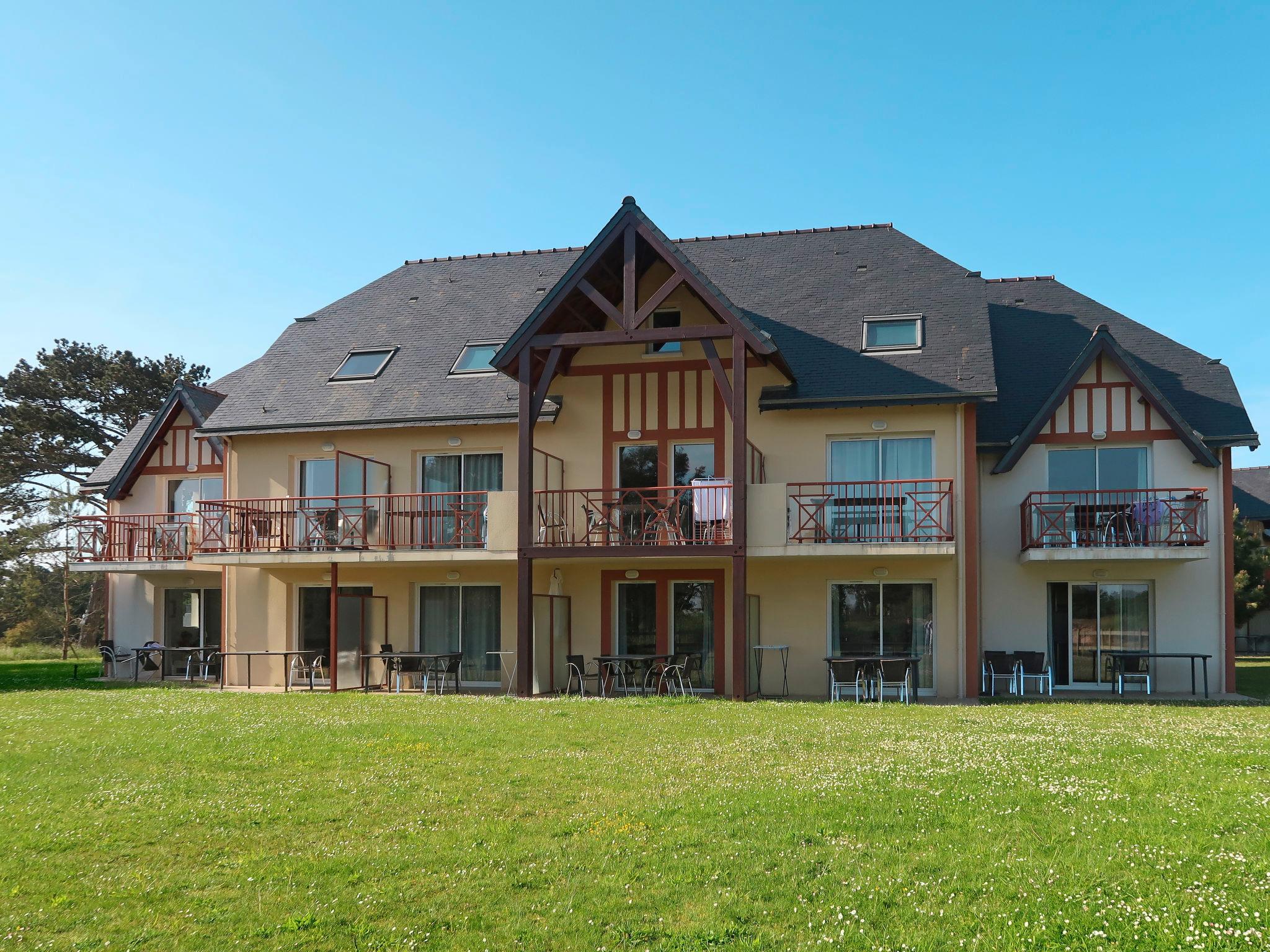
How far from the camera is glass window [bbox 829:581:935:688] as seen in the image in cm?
1905

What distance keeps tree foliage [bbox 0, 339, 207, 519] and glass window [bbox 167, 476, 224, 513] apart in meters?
15.8

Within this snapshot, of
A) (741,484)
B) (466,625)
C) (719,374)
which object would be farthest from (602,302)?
(466,625)

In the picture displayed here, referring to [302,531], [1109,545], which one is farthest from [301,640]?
[1109,545]

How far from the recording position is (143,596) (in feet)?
81.7

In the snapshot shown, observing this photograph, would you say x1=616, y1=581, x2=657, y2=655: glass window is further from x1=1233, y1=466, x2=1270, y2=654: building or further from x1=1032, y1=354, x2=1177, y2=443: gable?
x1=1233, y1=466, x2=1270, y2=654: building

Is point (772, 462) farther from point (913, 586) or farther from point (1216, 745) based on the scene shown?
point (1216, 745)

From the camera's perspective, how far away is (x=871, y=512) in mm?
18656

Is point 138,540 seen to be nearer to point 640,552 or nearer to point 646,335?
point 640,552

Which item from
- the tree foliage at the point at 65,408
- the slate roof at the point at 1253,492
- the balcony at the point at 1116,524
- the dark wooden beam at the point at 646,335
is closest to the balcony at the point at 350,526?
the dark wooden beam at the point at 646,335

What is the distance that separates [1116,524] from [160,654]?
1912cm

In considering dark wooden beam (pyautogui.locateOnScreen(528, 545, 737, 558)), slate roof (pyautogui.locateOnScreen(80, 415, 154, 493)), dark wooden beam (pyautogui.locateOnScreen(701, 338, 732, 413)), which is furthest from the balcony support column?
slate roof (pyautogui.locateOnScreen(80, 415, 154, 493))

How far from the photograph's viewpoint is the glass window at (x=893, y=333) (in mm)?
20016

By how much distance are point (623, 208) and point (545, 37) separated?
4195mm

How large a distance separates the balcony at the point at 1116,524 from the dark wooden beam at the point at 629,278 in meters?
7.36
